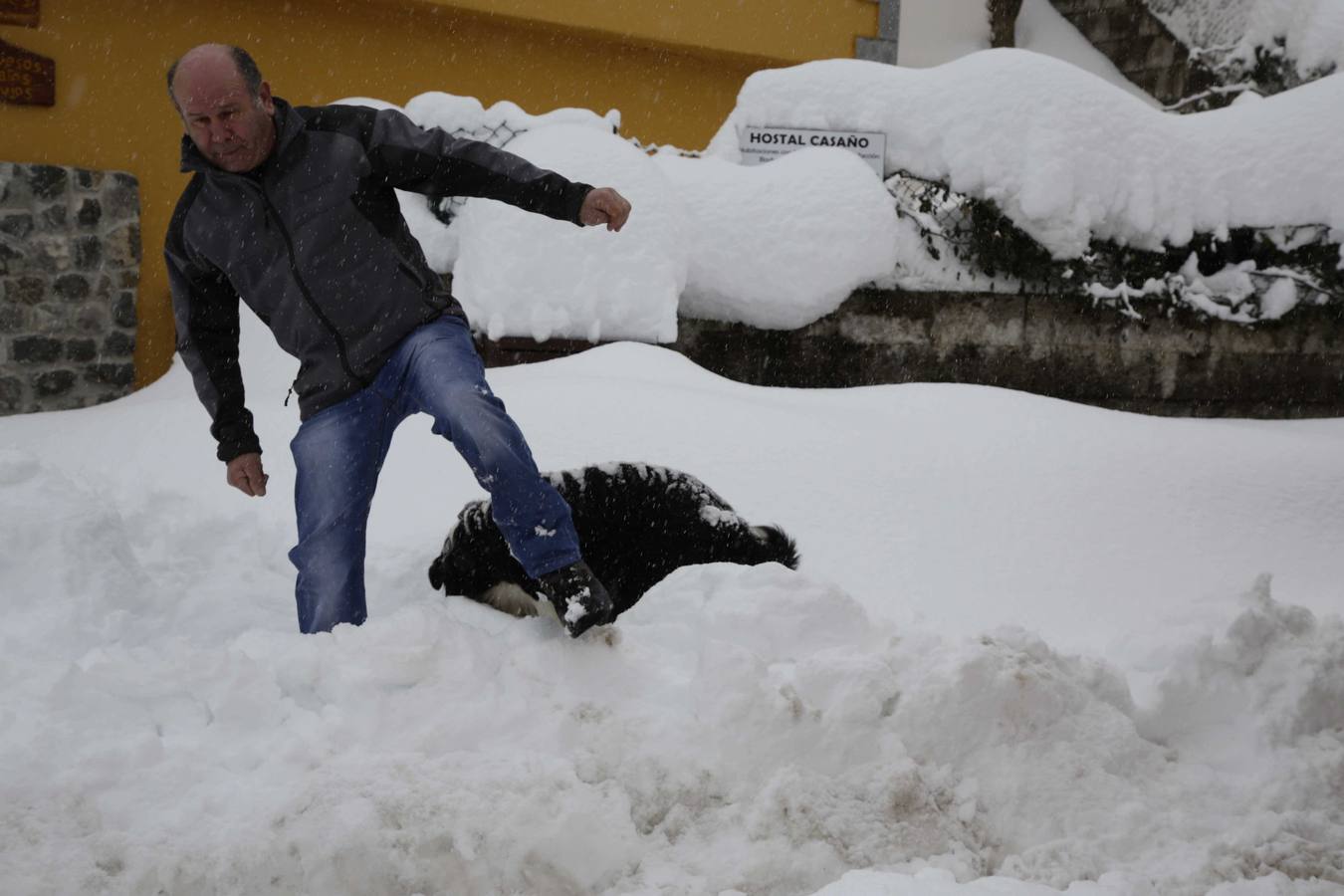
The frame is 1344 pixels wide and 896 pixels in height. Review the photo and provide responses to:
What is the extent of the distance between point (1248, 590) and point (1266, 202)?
5364 mm

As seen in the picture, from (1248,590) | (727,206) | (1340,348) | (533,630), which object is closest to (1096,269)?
(1340,348)

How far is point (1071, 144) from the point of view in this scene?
6859 millimetres

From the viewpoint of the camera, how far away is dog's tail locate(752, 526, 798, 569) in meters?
3.24

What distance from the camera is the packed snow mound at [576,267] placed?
592cm

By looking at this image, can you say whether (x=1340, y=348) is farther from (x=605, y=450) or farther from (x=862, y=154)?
(x=605, y=450)

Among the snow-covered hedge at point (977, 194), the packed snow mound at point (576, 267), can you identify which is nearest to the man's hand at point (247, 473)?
the packed snow mound at point (576, 267)

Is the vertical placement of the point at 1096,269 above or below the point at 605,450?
above

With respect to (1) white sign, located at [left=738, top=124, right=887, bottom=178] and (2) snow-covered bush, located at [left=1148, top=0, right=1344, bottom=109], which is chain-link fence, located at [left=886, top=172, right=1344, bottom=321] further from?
(2) snow-covered bush, located at [left=1148, top=0, right=1344, bottom=109]

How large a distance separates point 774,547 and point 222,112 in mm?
1820

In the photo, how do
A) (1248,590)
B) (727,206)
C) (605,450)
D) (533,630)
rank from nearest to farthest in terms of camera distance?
(533,630) → (1248,590) → (605,450) → (727,206)

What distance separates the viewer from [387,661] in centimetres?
224

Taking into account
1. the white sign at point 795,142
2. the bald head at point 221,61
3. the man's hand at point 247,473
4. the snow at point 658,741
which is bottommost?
the snow at point 658,741

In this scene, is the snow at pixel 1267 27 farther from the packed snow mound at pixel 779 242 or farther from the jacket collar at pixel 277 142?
the jacket collar at pixel 277 142

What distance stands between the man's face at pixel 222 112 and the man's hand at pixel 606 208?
747mm
